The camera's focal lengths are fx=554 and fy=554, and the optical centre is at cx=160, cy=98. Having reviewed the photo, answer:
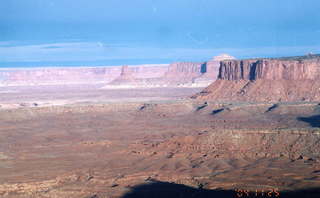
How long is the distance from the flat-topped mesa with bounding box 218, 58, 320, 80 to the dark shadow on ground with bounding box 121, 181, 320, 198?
61.7m

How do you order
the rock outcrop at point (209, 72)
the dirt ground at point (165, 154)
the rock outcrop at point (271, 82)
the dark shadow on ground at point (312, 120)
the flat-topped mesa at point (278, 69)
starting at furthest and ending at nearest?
1. the rock outcrop at point (209, 72)
2. the flat-topped mesa at point (278, 69)
3. the rock outcrop at point (271, 82)
4. the dark shadow on ground at point (312, 120)
5. the dirt ground at point (165, 154)

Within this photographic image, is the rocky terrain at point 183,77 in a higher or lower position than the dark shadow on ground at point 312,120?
higher

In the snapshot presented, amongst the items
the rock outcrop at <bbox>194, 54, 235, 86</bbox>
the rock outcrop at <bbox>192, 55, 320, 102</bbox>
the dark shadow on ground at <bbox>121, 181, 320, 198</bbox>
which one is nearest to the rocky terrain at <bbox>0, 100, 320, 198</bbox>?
the dark shadow on ground at <bbox>121, 181, 320, 198</bbox>

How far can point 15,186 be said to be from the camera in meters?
31.7

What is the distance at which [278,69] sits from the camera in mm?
90750

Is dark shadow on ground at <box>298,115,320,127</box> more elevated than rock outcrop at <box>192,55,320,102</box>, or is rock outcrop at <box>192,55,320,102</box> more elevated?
rock outcrop at <box>192,55,320,102</box>

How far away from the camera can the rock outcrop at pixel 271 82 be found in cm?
8469

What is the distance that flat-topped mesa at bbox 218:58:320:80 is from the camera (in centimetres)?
8831

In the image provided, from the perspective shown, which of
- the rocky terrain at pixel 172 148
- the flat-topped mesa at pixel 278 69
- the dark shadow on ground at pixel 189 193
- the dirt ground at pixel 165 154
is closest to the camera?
the dark shadow on ground at pixel 189 193

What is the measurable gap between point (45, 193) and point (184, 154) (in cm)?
1552

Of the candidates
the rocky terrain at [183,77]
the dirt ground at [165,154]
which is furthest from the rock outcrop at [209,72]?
the dirt ground at [165,154]
